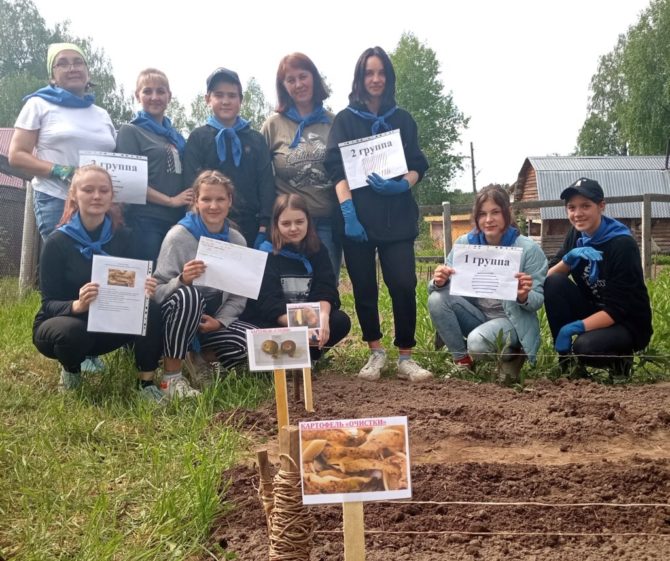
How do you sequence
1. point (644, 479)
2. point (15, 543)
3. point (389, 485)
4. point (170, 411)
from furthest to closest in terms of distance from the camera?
point (170, 411), point (644, 479), point (15, 543), point (389, 485)

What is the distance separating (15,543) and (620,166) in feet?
93.5

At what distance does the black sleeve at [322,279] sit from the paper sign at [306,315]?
0.59 metres

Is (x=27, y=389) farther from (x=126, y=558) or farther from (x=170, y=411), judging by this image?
(x=126, y=558)

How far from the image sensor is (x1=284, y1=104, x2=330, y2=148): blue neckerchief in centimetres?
400

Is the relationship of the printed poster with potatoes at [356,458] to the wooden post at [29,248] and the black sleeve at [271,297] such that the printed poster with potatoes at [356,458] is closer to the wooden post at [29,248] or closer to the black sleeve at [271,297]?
the black sleeve at [271,297]

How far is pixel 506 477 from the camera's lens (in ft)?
7.86

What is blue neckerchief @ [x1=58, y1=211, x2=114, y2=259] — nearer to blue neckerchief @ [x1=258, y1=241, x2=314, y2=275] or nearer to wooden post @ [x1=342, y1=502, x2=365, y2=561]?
blue neckerchief @ [x1=258, y1=241, x2=314, y2=275]

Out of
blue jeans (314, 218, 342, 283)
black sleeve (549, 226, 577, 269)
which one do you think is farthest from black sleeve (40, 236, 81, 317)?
black sleeve (549, 226, 577, 269)

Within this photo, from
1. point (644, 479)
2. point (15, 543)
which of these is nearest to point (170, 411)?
point (15, 543)

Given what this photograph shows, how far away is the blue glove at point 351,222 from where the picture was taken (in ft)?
12.6

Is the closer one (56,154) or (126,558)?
(126,558)

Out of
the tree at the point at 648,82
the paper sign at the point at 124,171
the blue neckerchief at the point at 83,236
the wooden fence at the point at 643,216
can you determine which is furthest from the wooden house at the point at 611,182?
the blue neckerchief at the point at 83,236

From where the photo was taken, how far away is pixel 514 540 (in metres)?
1.90

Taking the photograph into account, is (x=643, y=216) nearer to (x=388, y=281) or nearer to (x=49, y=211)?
(x=388, y=281)
